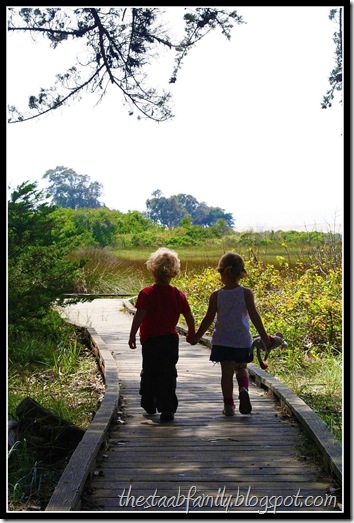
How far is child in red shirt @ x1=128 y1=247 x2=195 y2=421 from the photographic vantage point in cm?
504

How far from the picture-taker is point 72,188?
1678 cm

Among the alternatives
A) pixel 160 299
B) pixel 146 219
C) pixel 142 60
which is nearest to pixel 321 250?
pixel 142 60

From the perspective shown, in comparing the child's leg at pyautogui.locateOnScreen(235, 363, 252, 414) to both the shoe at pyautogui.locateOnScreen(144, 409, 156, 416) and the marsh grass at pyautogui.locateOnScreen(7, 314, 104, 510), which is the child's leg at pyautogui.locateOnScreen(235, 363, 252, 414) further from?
the marsh grass at pyautogui.locateOnScreen(7, 314, 104, 510)

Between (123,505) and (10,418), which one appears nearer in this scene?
(123,505)

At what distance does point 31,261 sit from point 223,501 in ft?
17.2

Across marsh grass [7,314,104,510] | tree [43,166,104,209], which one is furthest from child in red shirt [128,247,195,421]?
tree [43,166,104,209]

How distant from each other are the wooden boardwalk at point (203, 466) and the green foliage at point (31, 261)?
8.22 ft

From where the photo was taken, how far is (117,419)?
16.9 ft

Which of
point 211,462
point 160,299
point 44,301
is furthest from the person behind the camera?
point 44,301

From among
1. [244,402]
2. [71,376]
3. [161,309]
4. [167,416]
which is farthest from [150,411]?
[71,376]

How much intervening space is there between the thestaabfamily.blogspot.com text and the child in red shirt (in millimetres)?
1520

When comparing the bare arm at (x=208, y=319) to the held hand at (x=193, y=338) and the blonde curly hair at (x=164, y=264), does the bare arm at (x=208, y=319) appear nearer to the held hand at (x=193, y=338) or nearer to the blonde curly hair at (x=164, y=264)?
the held hand at (x=193, y=338)
